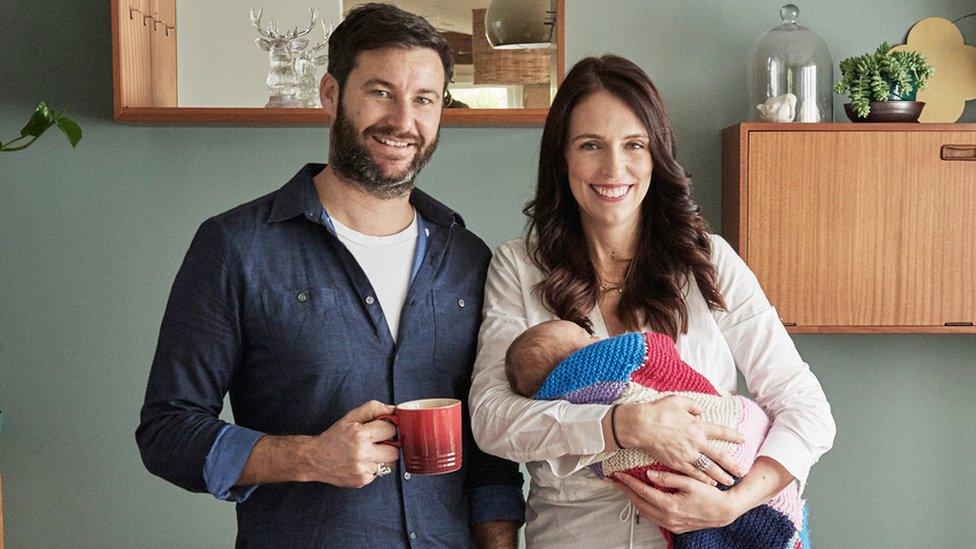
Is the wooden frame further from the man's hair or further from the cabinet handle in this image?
the cabinet handle

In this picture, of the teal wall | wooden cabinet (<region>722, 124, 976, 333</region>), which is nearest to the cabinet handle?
wooden cabinet (<region>722, 124, 976, 333</region>)

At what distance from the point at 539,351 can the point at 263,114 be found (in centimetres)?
126

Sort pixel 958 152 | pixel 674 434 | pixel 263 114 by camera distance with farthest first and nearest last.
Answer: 1. pixel 958 152
2. pixel 263 114
3. pixel 674 434

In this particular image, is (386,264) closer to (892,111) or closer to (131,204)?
(131,204)

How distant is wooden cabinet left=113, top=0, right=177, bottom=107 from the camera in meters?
2.50

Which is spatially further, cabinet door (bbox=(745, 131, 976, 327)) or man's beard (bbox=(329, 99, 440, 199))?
cabinet door (bbox=(745, 131, 976, 327))

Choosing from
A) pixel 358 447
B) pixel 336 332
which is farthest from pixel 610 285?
pixel 358 447

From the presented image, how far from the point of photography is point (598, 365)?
61.1 inches

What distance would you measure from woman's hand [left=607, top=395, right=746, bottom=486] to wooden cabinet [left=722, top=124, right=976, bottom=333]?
122 cm

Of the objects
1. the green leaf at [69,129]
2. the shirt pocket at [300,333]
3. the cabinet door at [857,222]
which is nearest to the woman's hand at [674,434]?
the shirt pocket at [300,333]

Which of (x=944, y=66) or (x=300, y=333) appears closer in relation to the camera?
(x=300, y=333)

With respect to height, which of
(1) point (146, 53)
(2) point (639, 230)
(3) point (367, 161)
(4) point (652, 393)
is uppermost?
(1) point (146, 53)

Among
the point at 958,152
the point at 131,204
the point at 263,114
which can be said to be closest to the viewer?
the point at 263,114

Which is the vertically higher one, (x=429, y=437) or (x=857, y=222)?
(x=857, y=222)
